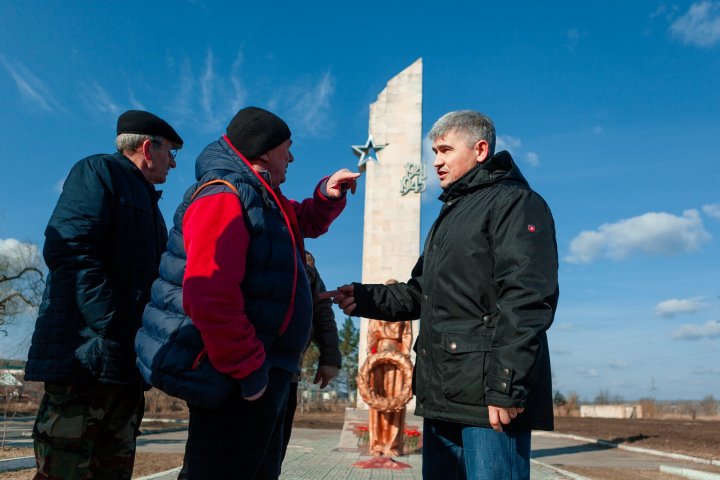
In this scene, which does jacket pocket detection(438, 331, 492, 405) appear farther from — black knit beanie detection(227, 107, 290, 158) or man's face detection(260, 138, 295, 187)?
black knit beanie detection(227, 107, 290, 158)

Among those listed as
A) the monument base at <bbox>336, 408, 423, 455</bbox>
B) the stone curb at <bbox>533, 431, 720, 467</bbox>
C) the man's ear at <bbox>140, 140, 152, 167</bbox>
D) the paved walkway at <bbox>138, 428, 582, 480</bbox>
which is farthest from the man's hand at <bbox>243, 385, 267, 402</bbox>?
the stone curb at <bbox>533, 431, 720, 467</bbox>

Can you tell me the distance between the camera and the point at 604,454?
1410 centimetres

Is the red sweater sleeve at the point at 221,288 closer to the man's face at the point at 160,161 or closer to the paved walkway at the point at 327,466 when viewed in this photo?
the man's face at the point at 160,161

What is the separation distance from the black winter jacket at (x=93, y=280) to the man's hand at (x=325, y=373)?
92 cm

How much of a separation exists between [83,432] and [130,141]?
1494 mm

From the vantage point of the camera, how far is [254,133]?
2869mm

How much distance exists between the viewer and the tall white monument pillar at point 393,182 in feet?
58.2

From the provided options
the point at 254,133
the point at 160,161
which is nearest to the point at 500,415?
the point at 254,133

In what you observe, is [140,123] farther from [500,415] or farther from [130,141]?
[500,415]

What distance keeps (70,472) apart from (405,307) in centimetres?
173

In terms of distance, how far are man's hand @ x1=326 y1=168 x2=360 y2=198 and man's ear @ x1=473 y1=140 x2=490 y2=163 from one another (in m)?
0.67

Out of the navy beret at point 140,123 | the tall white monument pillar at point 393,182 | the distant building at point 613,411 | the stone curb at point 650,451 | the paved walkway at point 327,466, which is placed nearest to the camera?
the navy beret at point 140,123

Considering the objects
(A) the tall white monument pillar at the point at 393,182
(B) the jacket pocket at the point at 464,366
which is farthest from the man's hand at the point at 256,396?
(A) the tall white monument pillar at the point at 393,182

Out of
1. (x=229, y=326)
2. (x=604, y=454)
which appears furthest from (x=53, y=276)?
(x=604, y=454)
